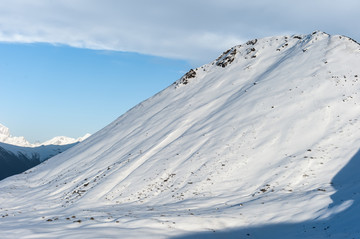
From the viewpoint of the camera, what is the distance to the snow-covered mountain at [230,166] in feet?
61.5

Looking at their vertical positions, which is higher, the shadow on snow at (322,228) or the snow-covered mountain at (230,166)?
the snow-covered mountain at (230,166)

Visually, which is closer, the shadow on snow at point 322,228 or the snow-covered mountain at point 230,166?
the shadow on snow at point 322,228

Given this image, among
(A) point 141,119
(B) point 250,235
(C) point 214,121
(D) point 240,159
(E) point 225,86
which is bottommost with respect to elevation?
(B) point 250,235

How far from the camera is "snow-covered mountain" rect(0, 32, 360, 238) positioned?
61.5 ft

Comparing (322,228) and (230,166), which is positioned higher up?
(230,166)

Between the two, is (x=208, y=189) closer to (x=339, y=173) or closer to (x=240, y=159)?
(x=240, y=159)

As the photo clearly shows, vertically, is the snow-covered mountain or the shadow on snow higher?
the snow-covered mountain

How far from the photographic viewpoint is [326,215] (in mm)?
18938

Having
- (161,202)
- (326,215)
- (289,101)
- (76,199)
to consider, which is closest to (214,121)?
(289,101)

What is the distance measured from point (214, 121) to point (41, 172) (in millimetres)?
34333

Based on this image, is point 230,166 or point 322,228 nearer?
point 322,228

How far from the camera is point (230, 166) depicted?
32812 mm

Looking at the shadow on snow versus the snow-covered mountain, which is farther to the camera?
the snow-covered mountain

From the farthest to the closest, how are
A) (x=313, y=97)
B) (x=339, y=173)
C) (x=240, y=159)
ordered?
(x=313, y=97) < (x=240, y=159) < (x=339, y=173)
